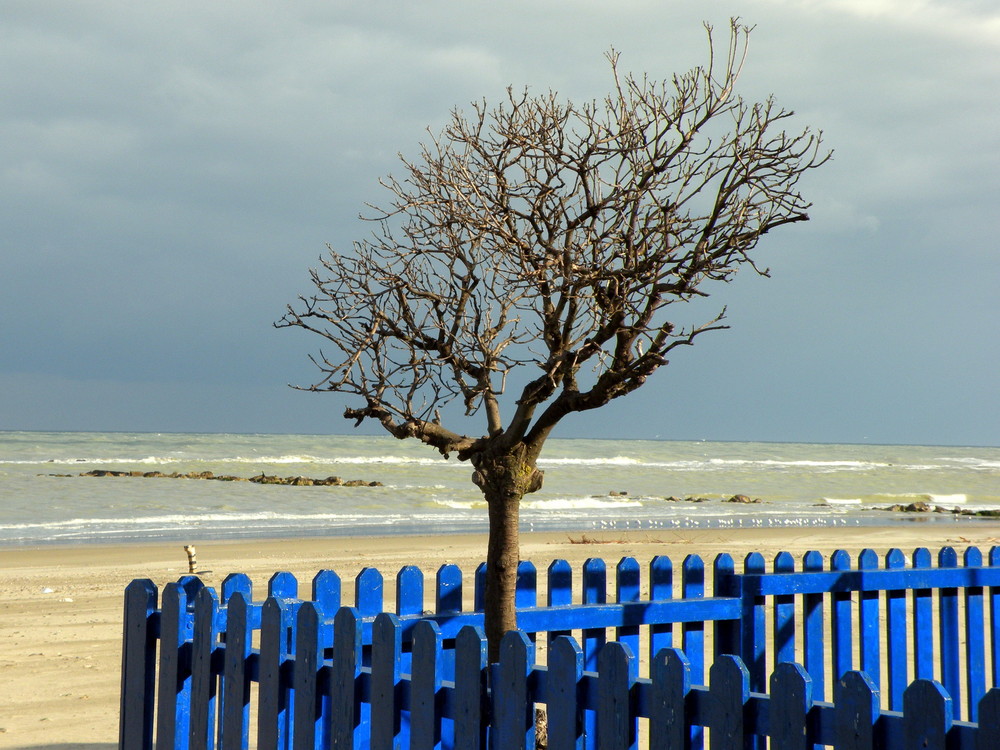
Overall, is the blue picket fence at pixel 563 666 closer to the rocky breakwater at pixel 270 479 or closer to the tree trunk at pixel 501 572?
the tree trunk at pixel 501 572

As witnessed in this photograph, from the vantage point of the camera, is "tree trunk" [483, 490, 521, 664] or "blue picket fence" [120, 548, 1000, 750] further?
"tree trunk" [483, 490, 521, 664]

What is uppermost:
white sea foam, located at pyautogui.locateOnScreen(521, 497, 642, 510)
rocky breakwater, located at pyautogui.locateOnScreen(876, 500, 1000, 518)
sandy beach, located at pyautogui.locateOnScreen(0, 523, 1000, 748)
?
sandy beach, located at pyautogui.locateOnScreen(0, 523, 1000, 748)

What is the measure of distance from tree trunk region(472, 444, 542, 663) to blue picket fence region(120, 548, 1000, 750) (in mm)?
156

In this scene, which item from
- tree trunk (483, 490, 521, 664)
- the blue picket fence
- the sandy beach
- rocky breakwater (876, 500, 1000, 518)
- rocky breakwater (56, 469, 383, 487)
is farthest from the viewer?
rocky breakwater (56, 469, 383, 487)

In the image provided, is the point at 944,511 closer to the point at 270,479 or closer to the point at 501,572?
the point at 270,479

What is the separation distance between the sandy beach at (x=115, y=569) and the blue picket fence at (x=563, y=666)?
241 cm

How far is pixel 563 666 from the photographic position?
293 centimetres

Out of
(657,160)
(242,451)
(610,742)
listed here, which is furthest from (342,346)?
(242,451)

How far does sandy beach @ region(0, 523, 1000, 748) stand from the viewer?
6531 millimetres

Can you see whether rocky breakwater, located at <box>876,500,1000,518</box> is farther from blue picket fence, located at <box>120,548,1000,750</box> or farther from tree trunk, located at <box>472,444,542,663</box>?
tree trunk, located at <box>472,444,542,663</box>

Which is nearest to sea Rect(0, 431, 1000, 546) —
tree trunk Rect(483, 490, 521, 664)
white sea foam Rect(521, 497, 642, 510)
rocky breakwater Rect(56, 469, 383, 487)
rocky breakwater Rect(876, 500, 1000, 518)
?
white sea foam Rect(521, 497, 642, 510)

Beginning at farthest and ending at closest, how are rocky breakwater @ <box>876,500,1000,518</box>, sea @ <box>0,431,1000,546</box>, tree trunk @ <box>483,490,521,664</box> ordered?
rocky breakwater @ <box>876,500,1000,518</box> → sea @ <box>0,431,1000,546</box> → tree trunk @ <box>483,490,521,664</box>

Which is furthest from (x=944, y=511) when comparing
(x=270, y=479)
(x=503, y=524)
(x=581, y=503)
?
(x=503, y=524)

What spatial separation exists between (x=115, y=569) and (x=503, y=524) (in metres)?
11.4
